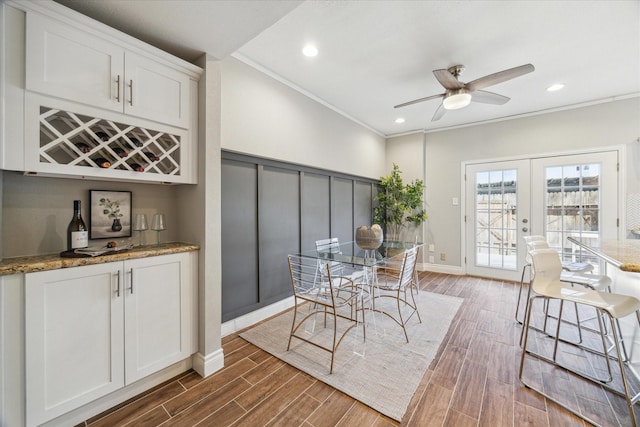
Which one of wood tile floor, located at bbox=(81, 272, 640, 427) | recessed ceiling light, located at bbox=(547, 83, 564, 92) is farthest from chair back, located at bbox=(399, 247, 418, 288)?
recessed ceiling light, located at bbox=(547, 83, 564, 92)

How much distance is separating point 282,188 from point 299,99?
1.26 m

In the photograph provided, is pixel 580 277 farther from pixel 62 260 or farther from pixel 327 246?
pixel 62 260

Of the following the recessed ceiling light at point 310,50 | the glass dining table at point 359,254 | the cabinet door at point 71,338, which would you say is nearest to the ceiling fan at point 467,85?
the recessed ceiling light at point 310,50

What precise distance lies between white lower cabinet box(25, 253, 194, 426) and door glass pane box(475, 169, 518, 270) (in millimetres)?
4808

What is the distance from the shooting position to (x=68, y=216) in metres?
1.65

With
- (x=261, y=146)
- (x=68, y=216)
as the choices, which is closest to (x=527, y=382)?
(x=261, y=146)

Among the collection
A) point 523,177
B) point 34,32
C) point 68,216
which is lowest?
point 68,216

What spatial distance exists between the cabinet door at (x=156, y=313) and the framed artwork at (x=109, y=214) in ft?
1.39

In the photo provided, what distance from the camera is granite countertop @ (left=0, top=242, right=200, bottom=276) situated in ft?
4.04

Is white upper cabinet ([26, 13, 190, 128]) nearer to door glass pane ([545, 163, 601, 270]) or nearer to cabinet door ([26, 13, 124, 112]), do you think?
cabinet door ([26, 13, 124, 112])

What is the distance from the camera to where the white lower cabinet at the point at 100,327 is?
4.22 ft

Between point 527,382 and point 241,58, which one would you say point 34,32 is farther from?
point 527,382

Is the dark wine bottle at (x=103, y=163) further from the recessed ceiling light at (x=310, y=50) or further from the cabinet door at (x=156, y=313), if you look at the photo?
the recessed ceiling light at (x=310, y=50)

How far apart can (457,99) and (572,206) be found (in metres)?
2.96
